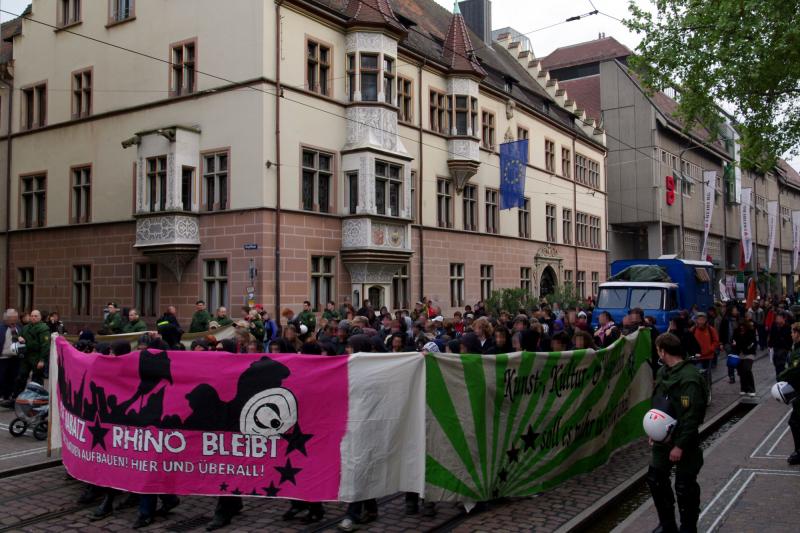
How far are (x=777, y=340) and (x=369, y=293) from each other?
42.1ft

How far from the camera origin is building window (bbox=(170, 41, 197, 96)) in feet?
71.7

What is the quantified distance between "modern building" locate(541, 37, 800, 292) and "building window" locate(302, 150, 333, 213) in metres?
27.2

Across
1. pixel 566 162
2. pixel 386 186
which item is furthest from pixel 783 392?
pixel 566 162

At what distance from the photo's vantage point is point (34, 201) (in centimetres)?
2653

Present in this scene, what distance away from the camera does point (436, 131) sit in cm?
2803

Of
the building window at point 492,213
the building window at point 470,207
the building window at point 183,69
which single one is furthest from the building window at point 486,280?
the building window at point 183,69

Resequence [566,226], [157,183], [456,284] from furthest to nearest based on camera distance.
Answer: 1. [566,226]
2. [456,284]
3. [157,183]

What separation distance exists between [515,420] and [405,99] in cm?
2084

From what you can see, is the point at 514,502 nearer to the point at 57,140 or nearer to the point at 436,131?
the point at 436,131

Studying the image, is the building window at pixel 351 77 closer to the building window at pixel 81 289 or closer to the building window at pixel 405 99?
the building window at pixel 405 99

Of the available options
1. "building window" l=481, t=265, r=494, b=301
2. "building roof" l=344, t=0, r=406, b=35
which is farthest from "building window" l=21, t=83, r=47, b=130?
"building window" l=481, t=265, r=494, b=301

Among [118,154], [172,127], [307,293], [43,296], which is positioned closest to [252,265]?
[307,293]

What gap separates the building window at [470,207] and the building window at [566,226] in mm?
10347

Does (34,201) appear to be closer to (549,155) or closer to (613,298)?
(613,298)
